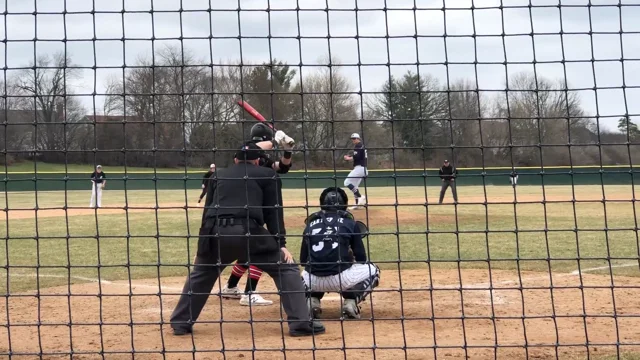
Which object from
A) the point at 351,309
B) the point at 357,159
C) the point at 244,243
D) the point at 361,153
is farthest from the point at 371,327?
the point at 357,159

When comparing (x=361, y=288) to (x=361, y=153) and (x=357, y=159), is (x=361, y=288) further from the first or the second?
(x=357, y=159)

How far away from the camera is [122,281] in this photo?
916 cm

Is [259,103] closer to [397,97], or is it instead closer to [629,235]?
[397,97]

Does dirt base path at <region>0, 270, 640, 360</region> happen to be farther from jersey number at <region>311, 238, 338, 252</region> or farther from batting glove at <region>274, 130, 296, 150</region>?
batting glove at <region>274, 130, 296, 150</region>

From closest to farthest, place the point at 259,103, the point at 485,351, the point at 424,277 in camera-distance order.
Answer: the point at 485,351 → the point at 259,103 → the point at 424,277

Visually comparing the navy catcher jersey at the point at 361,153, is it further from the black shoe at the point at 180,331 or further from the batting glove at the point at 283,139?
the black shoe at the point at 180,331

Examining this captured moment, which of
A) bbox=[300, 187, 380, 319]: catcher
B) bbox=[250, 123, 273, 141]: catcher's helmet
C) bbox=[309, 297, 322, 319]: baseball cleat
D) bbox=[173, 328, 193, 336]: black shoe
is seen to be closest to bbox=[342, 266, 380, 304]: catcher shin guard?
bbox=[300, 187, 380, 319]: catcher

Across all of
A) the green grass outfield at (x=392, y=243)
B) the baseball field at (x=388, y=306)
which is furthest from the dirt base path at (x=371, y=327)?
the green grass outfield at (x=392, y=243)

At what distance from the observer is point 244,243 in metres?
5.81

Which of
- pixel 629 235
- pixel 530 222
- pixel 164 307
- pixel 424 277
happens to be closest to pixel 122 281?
pixel 164 307

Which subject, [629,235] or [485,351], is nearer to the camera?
[485,351]

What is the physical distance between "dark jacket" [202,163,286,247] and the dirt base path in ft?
2.69

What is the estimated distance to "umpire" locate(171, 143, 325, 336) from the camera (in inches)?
229

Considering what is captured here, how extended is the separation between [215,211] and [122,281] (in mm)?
3763
